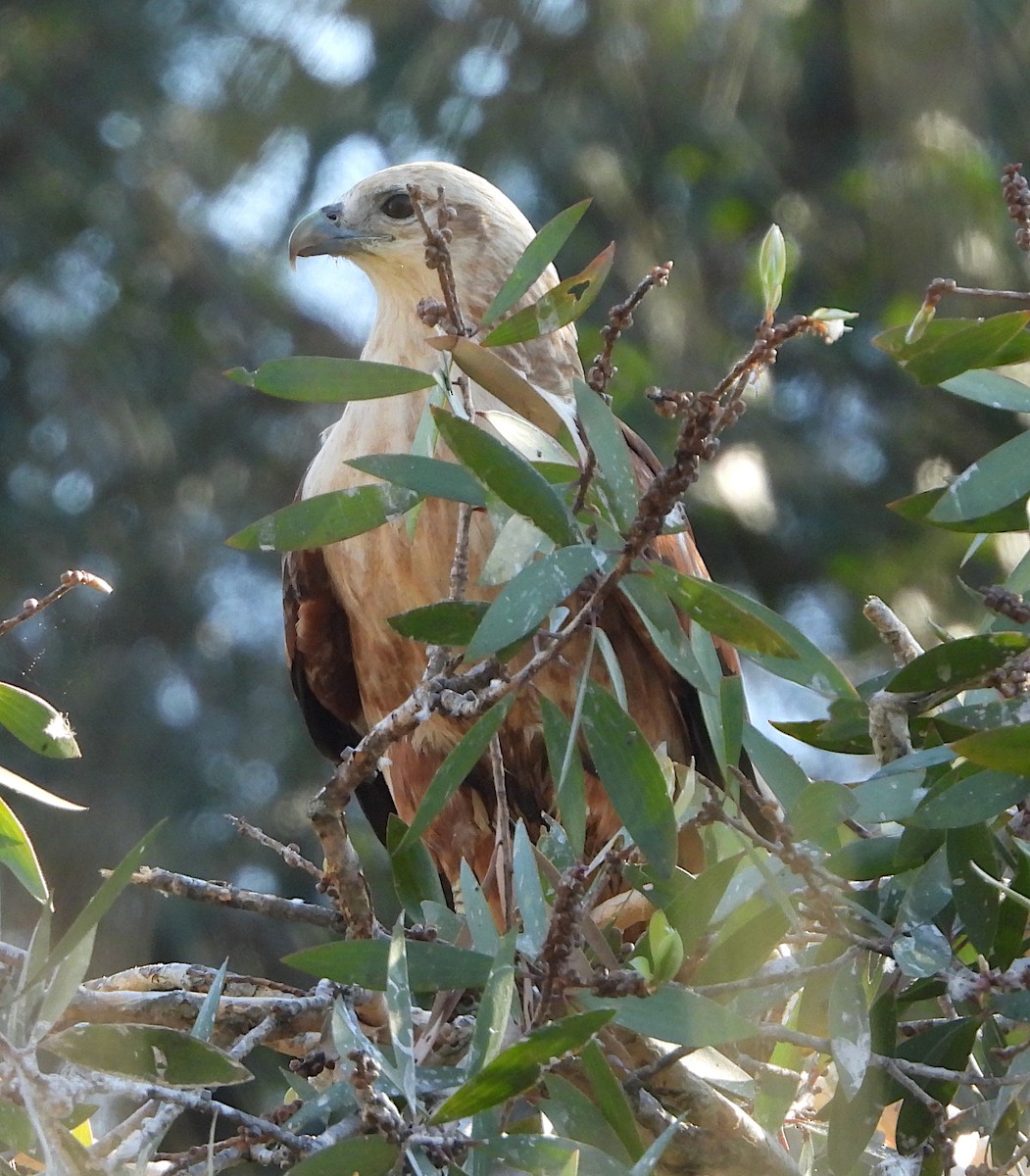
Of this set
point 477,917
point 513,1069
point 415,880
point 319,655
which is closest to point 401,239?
point 319,655

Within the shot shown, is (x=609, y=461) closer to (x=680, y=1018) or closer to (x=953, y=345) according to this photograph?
(x=953, y=345)

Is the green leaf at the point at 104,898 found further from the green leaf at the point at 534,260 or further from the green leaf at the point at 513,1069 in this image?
the green leaf at the point at 534,260

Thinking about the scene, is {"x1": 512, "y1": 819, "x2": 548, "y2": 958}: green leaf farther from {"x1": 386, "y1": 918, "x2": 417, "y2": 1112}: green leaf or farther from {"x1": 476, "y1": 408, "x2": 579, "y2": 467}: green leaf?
{"x1": 476, "y1": 408, "x2": 579, "y2": 467}: green leaf

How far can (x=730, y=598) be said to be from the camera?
1075 millimetres

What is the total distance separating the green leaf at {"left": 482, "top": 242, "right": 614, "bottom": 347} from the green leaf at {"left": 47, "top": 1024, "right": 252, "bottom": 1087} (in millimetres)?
555

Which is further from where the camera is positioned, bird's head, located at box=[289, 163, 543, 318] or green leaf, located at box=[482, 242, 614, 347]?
bird's head, located at box=[289, 163, 543, 318]

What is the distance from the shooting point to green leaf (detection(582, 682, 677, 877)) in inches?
43.3

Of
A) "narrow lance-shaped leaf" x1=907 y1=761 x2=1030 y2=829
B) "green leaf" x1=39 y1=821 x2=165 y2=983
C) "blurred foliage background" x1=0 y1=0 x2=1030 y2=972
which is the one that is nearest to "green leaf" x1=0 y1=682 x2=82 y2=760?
"green leaf" x1=39 y1=821 x2=165 y2=983

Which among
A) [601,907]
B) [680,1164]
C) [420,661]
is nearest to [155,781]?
[420,661]

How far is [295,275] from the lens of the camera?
486 centimetres

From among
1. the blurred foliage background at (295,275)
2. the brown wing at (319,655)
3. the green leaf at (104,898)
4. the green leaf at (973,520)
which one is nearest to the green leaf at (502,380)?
the green leaf at (973,520)

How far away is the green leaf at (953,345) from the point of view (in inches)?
43.6

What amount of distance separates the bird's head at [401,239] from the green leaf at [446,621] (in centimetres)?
161

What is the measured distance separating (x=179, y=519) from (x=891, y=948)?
4113mm
